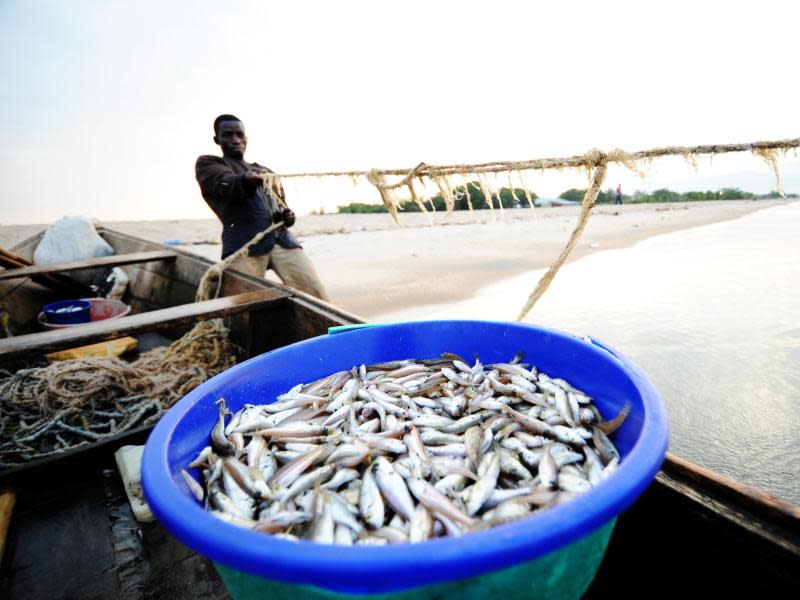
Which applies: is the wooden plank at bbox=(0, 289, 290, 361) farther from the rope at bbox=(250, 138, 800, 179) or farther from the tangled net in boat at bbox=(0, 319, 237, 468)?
the rope at bbox=(250, 138, 800, 179)

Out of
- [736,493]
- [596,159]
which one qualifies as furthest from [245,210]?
[736,493]

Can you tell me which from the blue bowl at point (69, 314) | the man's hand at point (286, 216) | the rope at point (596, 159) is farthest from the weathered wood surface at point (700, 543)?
the blue bowl at point (69, 314)

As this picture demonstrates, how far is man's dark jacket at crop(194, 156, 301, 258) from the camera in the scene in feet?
16.7

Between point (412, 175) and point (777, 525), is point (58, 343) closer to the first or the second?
point (412, 175)

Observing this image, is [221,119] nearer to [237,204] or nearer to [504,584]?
[237,204]

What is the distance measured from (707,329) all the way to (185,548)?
244 inches

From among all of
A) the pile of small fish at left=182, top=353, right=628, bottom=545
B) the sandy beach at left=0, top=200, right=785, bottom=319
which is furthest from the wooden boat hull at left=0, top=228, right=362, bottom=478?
the sandy beach at left=0, top=200, right=785, bottom=319

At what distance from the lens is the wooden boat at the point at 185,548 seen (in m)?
1.26

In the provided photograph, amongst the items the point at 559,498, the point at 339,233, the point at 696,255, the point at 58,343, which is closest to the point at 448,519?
the point at 559,498

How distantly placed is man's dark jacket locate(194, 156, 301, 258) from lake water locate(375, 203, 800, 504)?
242cm

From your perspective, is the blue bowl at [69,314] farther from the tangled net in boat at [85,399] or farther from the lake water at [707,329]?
the lake water at [707,329]

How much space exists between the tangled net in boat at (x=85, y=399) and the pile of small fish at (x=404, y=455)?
1.77 meters

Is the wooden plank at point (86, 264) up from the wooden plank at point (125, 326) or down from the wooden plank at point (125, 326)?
up

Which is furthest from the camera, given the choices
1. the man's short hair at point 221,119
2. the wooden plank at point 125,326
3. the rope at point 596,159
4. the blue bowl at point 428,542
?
the man's short hair at point 221,119
